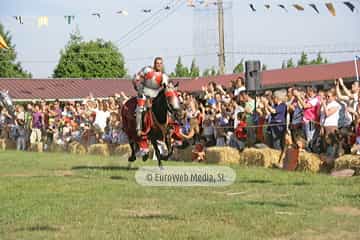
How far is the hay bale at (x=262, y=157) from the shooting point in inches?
676

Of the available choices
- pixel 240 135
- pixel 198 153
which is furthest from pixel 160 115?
pixel 198 153

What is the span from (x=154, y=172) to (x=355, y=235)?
25.1 ft

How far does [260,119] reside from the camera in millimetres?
18719

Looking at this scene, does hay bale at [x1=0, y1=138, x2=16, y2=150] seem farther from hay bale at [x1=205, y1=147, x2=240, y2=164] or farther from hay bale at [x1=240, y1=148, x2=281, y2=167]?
hay bale at [x1=240, y1=148, x2=281, y2=167]

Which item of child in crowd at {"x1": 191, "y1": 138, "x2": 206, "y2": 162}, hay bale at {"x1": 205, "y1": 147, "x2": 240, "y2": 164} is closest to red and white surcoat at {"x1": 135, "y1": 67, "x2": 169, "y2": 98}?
hay bale at {"x1": 205, "y1": 147, "x2": 240, "y2": 164}

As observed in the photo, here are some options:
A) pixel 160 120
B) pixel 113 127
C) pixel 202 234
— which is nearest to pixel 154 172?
pixel 160 120

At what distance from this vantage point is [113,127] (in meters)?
24.8

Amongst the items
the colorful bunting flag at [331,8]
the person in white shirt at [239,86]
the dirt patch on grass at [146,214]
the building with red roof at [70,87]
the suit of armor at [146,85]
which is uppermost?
the building with red roof at [70,87]

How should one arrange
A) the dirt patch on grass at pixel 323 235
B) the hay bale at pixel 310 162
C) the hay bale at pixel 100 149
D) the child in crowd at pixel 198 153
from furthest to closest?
the hay bale at pixel 100 149 → the child in crowd at pixel 198 153 → the hay bale at pixel 310 162 → the dirt patch on grass at pixel 323 235

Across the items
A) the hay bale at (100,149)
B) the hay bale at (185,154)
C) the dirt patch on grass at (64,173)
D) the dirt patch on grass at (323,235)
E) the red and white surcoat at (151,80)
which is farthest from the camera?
the hay bale at (100,149)

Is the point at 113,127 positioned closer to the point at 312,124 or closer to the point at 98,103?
the point at 98,103

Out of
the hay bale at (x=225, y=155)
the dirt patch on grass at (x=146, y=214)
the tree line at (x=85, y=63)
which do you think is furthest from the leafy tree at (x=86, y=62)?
the dirt patch on grass at (x=146, y=214)

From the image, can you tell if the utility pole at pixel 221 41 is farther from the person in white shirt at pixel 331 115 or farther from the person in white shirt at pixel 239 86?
the person in white shirt at pixel 331 115

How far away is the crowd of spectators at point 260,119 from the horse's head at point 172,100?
198cm
